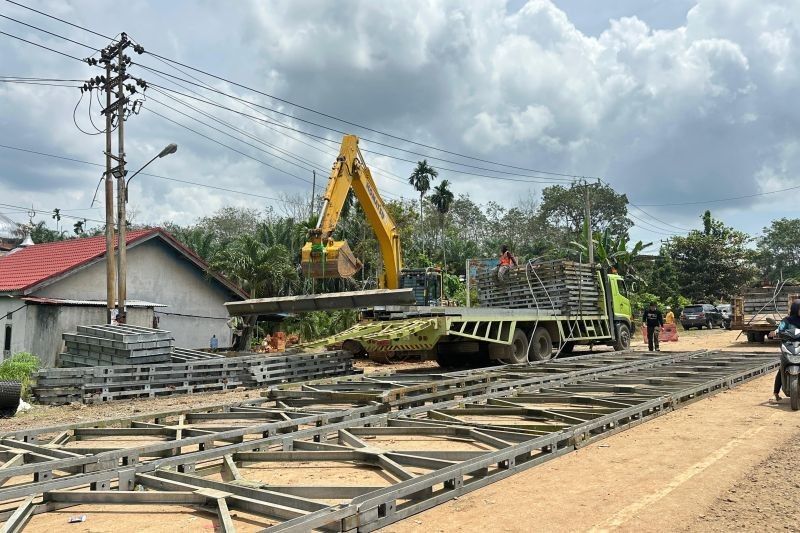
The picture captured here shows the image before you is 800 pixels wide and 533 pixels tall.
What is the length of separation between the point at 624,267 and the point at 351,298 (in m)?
32.4

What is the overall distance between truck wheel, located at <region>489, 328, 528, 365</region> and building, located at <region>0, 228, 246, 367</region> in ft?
41.2

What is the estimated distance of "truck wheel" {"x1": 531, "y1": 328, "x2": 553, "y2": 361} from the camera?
16.3 meters

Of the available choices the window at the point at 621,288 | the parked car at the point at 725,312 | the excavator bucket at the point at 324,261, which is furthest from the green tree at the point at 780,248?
the excavator bucket at the point at 324,261

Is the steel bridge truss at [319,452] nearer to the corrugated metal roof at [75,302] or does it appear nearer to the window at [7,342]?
the corrugated metal roof at [75,302]

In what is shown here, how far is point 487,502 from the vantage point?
4.59m

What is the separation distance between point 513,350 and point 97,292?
13.8m

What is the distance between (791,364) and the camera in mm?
8477

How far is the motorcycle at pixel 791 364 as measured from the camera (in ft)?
27.3

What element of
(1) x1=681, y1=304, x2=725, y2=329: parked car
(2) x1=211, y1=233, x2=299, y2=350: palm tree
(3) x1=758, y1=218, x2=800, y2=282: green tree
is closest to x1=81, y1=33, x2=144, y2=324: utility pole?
(2) x1=211, y1=233, x2=299, y2=350: palm tree

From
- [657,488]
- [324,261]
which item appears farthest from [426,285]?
[657,488]

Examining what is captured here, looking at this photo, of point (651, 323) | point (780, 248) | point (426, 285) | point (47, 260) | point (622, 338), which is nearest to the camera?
point (426, 285)

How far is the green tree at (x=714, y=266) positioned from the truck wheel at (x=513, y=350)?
35697 millimetres

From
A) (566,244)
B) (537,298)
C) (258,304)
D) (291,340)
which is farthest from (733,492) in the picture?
(566,244)

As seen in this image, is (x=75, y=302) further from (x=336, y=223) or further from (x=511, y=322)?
(x=511, y=322)
